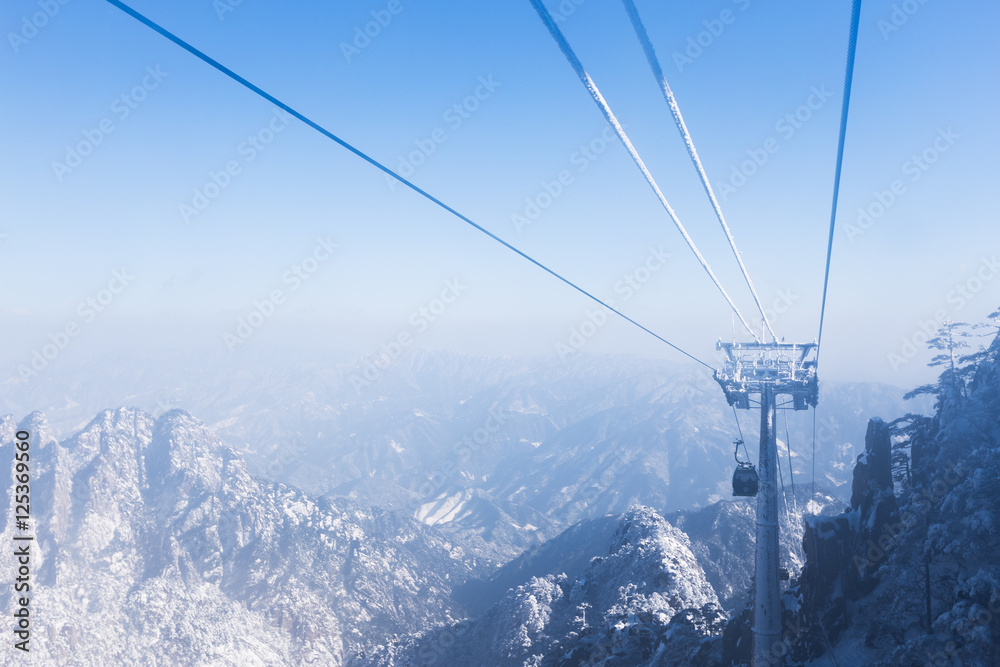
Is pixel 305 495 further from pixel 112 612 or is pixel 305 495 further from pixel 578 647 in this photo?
pixel 578 647

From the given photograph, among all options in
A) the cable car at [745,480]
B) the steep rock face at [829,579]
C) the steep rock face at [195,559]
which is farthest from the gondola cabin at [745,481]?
the steep rock face at [195,559]

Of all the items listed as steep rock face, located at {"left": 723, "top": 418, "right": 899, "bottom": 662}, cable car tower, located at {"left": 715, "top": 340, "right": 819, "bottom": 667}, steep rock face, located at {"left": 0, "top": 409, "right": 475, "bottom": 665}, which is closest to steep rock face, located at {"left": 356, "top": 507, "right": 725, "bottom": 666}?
steep rock face, located at {"left": 723, "top": 418, "right": 899, "bottom": 662}

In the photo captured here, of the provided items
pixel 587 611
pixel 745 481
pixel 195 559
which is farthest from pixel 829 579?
pixel 195 559

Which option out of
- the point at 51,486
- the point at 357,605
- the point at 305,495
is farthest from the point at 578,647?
the point at 51,486

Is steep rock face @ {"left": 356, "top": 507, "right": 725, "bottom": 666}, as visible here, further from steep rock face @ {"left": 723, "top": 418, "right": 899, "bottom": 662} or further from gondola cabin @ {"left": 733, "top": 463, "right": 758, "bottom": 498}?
gondola cabin @ {"left": 733, "top": 463, "right": 758, "bottom": 498}

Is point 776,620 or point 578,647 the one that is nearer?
point 776,620

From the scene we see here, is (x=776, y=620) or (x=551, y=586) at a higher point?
(x=776, y=620)

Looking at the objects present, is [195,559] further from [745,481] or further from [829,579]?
[745,481]
